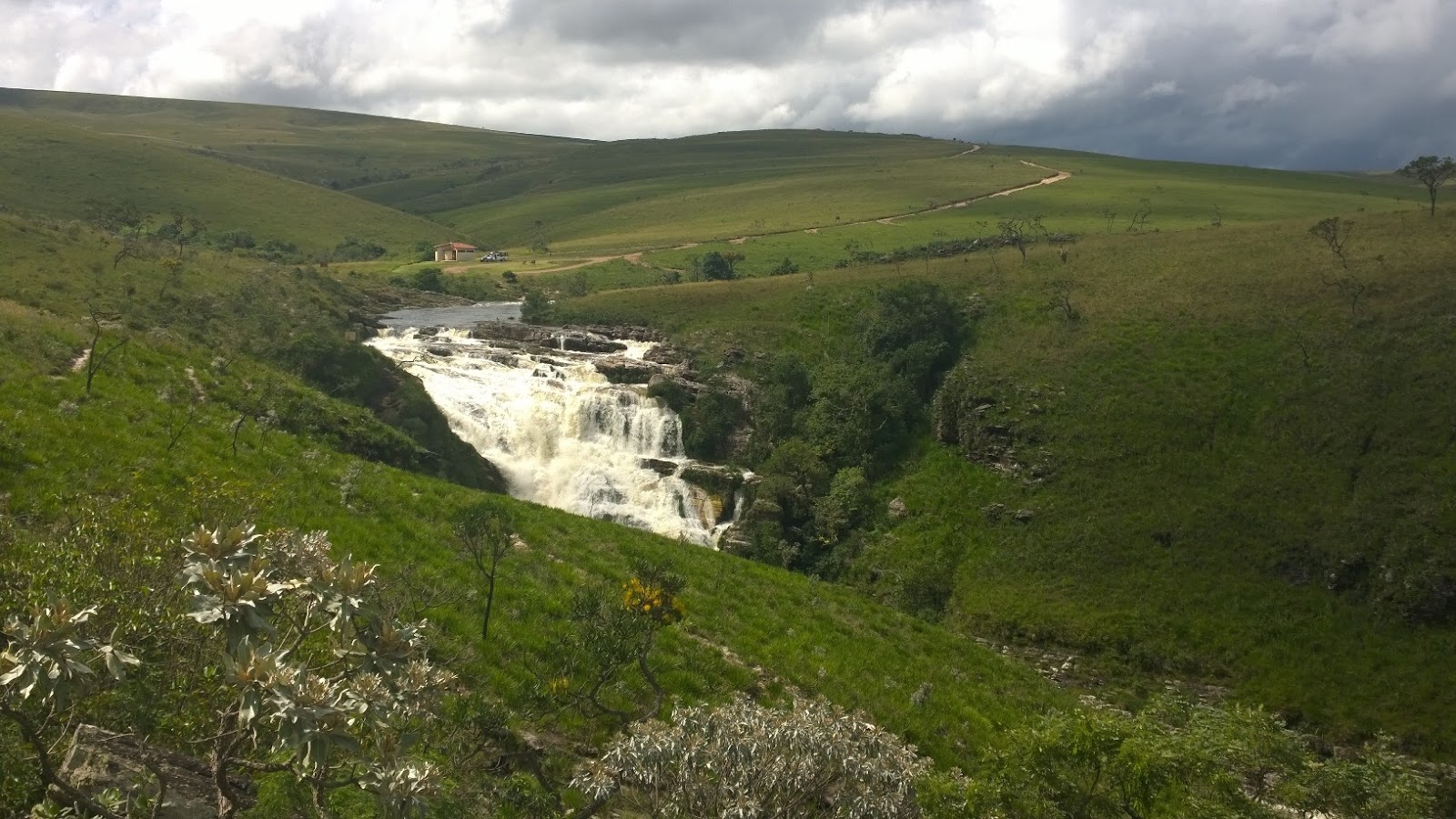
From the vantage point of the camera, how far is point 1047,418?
49.8 m

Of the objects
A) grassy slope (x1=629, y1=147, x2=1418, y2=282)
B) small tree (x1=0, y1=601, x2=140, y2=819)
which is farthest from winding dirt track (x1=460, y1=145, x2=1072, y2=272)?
small tree (x1=0, y1=601, x2=140, y2=819)

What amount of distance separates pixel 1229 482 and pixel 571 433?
35.2m

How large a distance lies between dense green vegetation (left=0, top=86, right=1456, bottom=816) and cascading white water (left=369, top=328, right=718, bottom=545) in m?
2.57

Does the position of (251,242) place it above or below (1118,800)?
above

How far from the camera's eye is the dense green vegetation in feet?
35.7

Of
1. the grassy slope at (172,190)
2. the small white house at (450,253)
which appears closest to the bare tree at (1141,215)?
the small white house at (450,253)

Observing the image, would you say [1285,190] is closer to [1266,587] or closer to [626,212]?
[626,212]

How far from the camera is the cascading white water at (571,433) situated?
1879 inches

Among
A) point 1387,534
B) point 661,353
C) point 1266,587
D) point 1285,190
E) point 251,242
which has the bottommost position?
point 1266,587

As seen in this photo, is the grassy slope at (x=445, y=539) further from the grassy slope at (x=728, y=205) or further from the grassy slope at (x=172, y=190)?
the grassy slope at (x=172, y=190)

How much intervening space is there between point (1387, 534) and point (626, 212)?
14567cm

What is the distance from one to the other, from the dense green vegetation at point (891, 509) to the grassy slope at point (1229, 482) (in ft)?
0.62

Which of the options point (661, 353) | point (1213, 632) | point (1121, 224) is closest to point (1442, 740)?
point (1213, 632)

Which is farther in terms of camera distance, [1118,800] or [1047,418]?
[1047,418]
